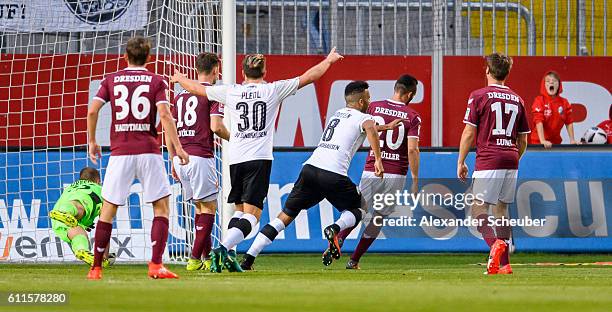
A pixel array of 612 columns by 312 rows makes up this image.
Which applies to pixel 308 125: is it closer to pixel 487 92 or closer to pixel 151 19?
pixel 151 19

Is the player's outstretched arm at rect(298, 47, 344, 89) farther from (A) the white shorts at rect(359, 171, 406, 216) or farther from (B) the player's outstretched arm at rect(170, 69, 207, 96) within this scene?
(A) the white shorts at rect(359, 171, 406, 216)

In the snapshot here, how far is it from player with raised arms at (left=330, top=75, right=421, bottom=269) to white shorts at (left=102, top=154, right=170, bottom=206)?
3.41 meters

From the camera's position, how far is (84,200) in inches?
Answer: 489

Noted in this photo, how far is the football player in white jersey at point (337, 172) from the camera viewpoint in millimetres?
11492

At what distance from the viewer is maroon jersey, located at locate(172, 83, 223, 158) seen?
1175cm

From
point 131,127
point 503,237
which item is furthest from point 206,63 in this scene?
point 503,237

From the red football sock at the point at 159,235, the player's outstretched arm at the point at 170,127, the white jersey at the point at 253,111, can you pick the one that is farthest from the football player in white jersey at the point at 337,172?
the player's outstretched arm at the point at 170,127

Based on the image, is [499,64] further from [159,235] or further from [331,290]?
[331,290]

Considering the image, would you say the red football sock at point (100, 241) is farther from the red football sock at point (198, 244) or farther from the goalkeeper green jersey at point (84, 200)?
the goalkeeper green jersey at point (84, 200)

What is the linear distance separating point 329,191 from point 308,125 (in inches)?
248

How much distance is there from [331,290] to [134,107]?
A: 7.74 ft

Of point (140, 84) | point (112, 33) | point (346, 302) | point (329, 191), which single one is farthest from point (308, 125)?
point (346, 302)

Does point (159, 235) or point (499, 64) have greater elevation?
point (499, 64)

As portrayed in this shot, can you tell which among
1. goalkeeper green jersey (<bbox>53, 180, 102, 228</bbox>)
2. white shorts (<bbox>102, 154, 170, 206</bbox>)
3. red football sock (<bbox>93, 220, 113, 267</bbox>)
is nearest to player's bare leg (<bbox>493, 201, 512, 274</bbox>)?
white shorts (<bbox>102, 154, 170, 206</bbox>)
